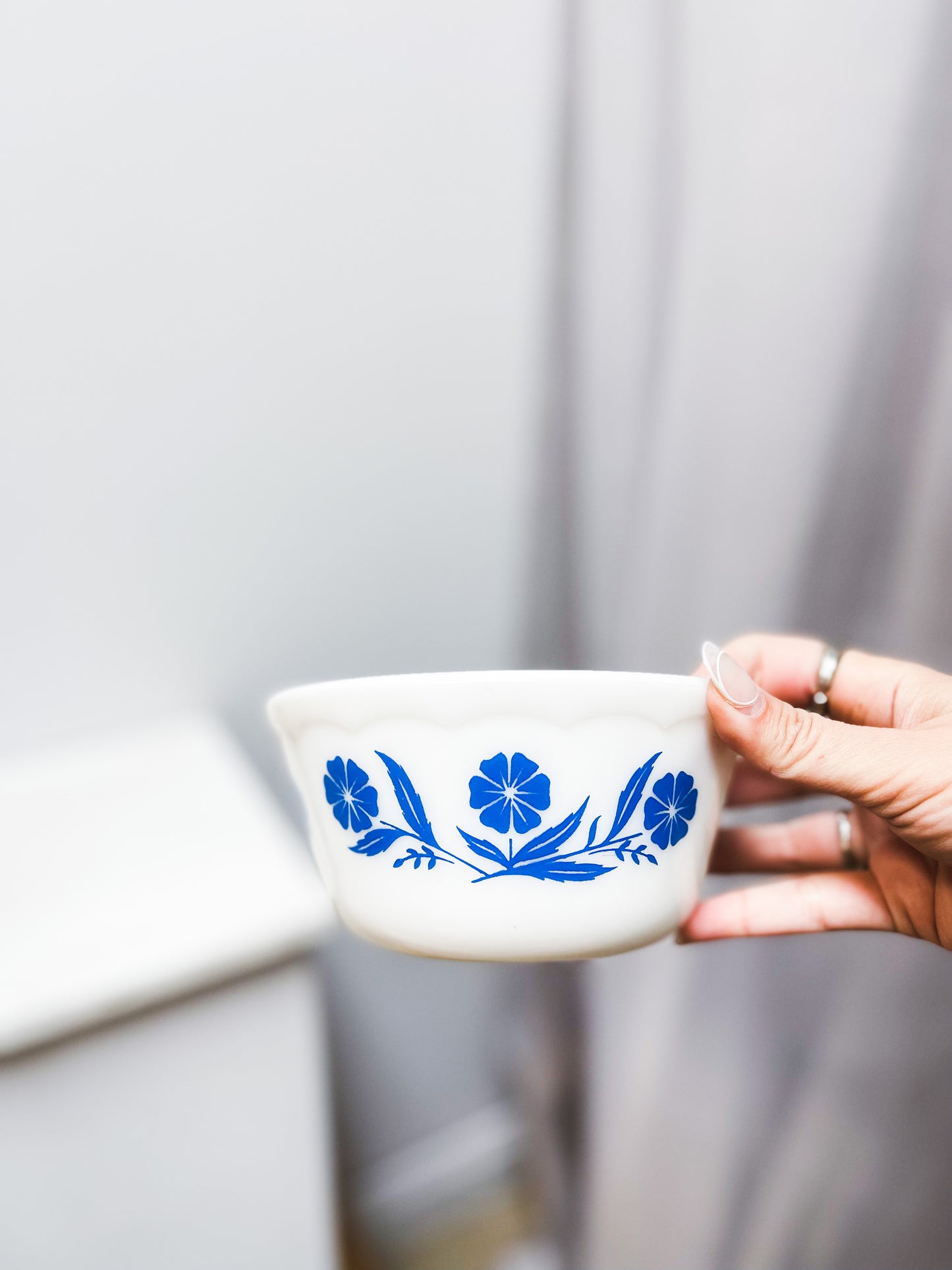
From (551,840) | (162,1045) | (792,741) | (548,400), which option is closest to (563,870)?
(551,840)

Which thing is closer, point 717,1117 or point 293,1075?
point 293,1075

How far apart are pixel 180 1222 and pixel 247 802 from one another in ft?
0.76

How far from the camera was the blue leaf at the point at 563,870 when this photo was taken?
35 cm

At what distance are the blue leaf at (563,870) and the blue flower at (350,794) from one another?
0.21 ft

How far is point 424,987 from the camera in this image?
0.87 m

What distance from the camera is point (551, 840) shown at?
13.5 inches

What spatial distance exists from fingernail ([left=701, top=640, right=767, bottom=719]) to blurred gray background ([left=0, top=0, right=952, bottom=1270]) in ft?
0.58

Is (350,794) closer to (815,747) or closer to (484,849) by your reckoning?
(484,849)

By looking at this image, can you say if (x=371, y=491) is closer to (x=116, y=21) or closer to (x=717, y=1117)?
(x=116, y=21)

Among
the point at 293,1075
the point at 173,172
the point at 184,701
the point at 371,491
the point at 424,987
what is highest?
the point at 173,172

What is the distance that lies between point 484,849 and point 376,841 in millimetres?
48

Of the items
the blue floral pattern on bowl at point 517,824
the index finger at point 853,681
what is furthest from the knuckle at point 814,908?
the blue floral pattern on bowl at point 517,824

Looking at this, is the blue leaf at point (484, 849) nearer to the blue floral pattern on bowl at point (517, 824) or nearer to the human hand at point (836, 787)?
the blue floral pattern on bowl at point (517, 824)

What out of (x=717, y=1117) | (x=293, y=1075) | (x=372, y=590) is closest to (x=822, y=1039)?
(x=717, y=1117)
